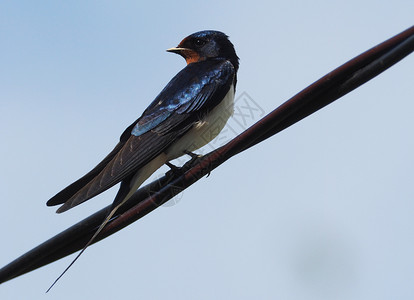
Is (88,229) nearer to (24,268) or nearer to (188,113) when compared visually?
(24,268)

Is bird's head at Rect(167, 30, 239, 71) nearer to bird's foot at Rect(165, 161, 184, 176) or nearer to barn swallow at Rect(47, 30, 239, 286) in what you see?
barn swallow at Rect(47, 30, 239, 286)

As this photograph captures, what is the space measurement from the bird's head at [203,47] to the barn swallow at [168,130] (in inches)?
2.4

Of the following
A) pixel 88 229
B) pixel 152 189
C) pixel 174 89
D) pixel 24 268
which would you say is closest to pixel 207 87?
pixel 174 89

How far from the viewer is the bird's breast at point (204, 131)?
364cm

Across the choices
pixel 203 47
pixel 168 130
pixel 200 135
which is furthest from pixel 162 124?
pixel 203 47

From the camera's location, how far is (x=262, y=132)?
2.33 meters

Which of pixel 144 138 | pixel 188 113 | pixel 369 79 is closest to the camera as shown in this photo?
pixel 369 79

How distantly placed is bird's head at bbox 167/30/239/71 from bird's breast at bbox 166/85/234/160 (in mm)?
A: 835

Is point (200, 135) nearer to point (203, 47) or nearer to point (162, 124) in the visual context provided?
point (162, 124)

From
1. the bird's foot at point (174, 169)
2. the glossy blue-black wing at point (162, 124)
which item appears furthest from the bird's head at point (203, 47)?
the bird's foot at point (174, 169)

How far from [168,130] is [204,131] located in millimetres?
236

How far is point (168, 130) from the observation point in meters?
3.62

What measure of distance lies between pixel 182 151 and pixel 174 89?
513 millimetres

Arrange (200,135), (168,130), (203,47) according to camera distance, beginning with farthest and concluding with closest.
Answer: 1. (203,47)
2. (200,135)
3. (168,130)
